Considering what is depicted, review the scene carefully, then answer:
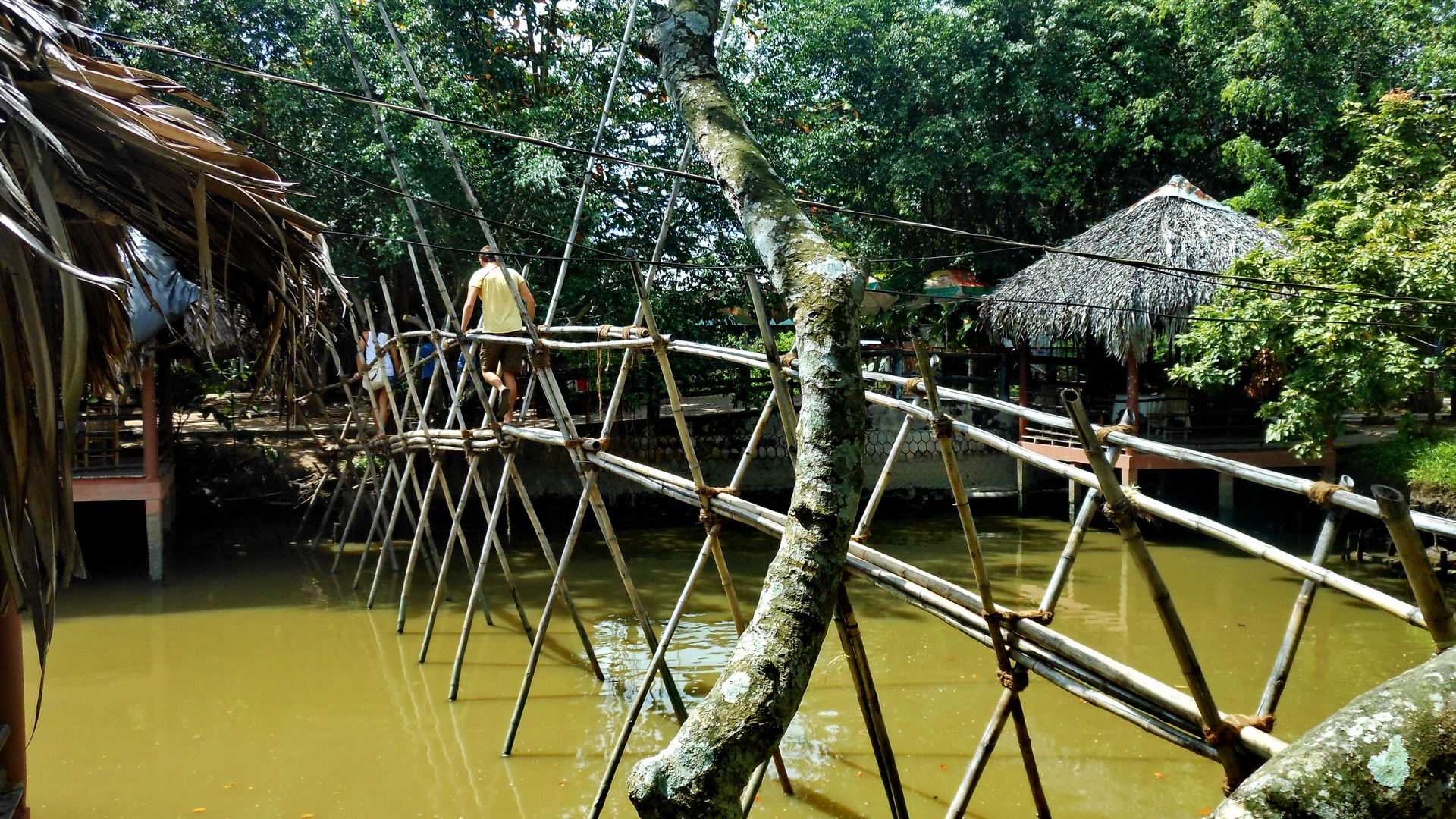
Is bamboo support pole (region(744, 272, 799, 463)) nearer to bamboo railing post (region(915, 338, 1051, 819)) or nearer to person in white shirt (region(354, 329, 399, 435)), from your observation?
bamboo railing post (region(915, 338, 1051, 819))

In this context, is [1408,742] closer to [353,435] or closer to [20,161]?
[20,161]

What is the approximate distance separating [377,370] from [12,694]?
6.93 m

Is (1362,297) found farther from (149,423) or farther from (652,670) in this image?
(149,423)

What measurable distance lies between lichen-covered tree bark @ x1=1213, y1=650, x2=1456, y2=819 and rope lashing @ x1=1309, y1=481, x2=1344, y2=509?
1789 millimetres

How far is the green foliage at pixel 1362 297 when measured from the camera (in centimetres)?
870

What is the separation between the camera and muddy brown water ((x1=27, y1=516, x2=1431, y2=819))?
534 centimetres

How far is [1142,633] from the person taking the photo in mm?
8273

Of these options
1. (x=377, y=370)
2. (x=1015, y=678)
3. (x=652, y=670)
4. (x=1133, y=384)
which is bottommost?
(x=652, y=670)

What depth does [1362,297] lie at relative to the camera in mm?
8141

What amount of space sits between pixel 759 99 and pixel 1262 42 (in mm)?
7222

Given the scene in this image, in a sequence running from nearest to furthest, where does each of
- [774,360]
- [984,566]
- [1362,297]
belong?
1. [984,566]
2. [774,360]
3. [1362,297]

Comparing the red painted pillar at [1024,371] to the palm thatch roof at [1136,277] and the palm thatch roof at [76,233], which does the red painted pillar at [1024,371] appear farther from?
the palm thatch roof at [76,233]

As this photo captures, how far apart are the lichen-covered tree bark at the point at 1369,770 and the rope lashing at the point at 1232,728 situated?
1804 mm

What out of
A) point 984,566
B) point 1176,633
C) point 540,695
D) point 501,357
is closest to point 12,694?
point 540,695
